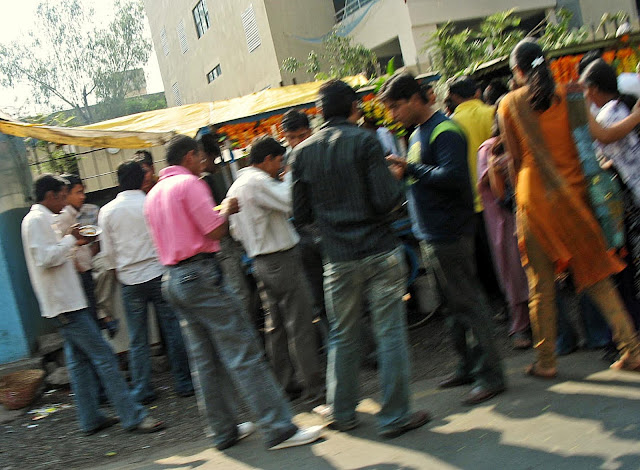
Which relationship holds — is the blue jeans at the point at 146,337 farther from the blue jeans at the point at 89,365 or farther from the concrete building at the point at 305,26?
the concrete building at the point at 305,26

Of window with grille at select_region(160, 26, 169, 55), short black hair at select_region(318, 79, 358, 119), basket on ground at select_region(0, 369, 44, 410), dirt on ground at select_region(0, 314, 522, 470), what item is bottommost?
dirt on ground at select_region(0, 314, 522, 470)

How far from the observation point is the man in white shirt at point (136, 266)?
5.52 m

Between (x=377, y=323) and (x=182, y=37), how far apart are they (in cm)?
2599

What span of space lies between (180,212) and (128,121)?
4.94 m

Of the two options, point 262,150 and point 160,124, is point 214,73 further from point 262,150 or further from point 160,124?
point 262,150

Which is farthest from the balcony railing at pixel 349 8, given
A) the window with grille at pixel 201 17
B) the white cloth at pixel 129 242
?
the white cloth at pixel 129 242

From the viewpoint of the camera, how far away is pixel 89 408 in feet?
16.8

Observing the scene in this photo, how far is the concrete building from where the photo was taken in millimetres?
16859

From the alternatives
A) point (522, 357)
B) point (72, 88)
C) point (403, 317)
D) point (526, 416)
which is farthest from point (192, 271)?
point (72, 88)

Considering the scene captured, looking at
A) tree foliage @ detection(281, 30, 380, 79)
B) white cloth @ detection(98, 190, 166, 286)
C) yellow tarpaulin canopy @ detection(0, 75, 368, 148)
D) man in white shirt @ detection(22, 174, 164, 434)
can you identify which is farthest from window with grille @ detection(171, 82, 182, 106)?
man in white shirt @ detection(22, 174, 164, 434)

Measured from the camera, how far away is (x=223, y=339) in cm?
404

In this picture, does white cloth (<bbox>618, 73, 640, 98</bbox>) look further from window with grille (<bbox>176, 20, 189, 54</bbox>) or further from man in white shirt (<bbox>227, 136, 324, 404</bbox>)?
window with grille (<bbox>176, 20, 189, 54</bbox>)

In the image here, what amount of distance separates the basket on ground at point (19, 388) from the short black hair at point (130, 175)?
2.09 meters

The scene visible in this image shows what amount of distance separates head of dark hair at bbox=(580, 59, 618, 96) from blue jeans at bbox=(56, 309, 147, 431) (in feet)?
12.7
